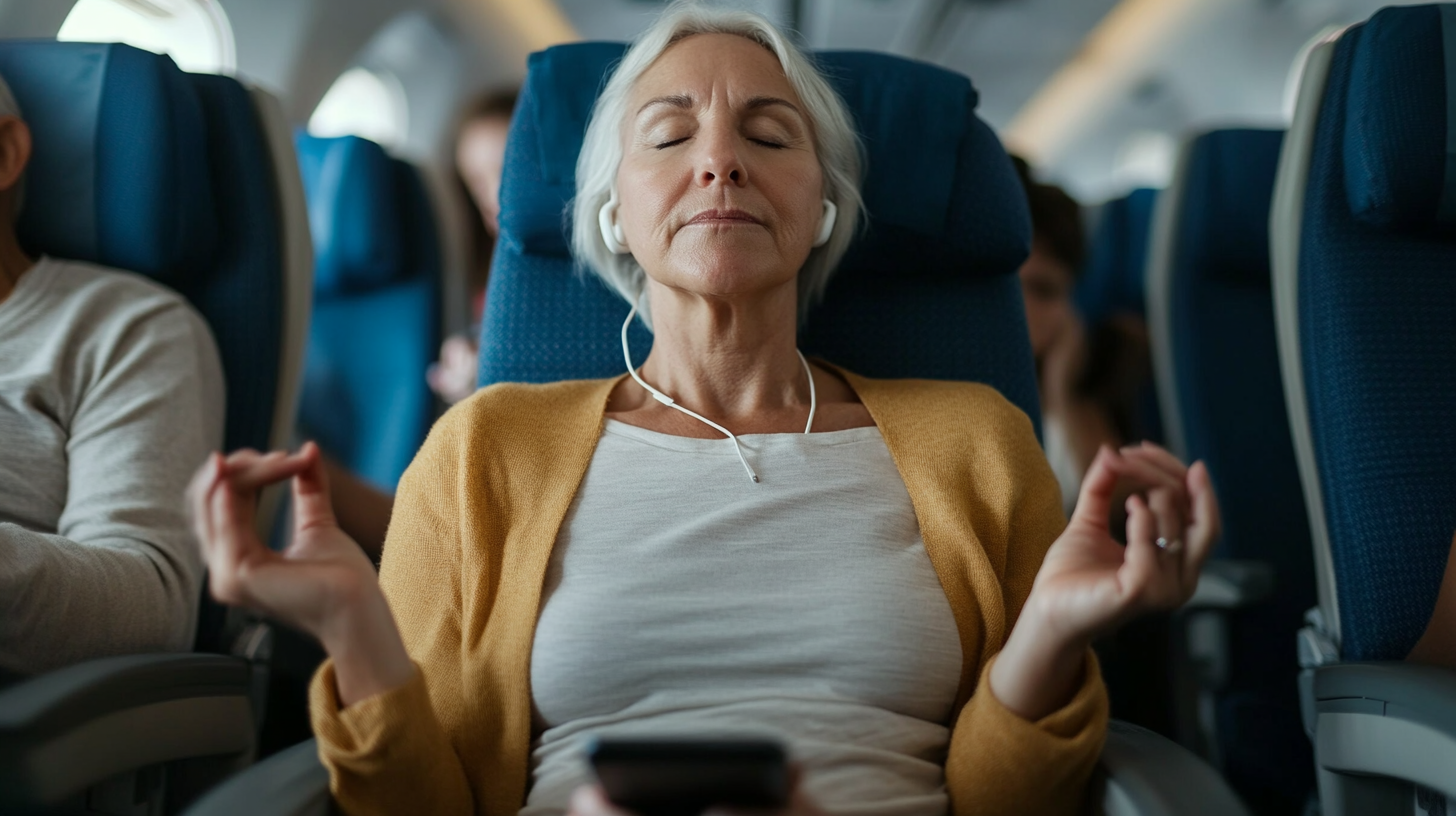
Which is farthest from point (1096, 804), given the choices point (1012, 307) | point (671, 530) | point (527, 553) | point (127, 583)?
point (127, 583)

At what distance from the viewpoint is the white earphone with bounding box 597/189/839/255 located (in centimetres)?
145

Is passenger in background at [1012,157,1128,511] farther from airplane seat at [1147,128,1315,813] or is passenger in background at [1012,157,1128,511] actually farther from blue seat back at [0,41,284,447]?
blue seat back at [0,41,284,447]

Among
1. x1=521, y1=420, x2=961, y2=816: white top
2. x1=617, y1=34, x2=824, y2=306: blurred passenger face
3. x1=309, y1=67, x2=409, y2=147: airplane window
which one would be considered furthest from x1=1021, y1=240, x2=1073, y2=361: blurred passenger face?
x1=309, y1=67, x2=409, y2=147: airplane window

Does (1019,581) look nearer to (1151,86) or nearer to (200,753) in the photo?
(200,753)

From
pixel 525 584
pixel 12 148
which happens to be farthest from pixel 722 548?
pixel 12 148

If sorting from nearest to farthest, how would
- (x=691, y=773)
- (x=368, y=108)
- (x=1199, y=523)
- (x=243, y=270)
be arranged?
(x=691, y=773), (x=1199, y=523), (x=243, y=270), (x=368, y=108)

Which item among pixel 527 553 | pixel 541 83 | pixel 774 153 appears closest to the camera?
pixel 527 553

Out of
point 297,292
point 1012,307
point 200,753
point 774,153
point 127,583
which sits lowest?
point 200,753

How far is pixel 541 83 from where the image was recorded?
1.57 m

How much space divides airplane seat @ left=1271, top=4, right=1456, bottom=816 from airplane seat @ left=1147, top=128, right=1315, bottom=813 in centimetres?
69

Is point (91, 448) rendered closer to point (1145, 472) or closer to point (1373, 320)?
point (1145, 472)

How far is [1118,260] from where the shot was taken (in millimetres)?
3234

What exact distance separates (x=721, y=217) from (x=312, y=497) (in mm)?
572

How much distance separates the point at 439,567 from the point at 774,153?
0.64m
